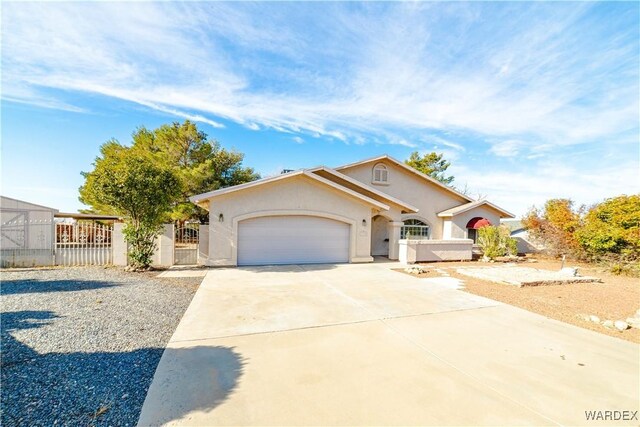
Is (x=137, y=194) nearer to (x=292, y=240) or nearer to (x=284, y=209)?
(x=284, y=209)

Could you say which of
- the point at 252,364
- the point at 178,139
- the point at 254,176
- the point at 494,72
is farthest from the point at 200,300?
the point at 254,176

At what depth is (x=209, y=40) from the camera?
9398mm

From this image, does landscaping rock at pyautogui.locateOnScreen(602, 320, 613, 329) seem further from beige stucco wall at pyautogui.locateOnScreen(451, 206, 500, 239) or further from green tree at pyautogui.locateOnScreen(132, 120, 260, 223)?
green tree at pyautogui.locateOnScreen(132, 120, 260, 223)

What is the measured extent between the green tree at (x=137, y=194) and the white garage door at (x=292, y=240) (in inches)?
133

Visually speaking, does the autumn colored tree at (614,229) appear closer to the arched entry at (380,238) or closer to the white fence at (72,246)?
the arched entry at (380,238)

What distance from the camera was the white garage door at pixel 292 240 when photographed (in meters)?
12.3

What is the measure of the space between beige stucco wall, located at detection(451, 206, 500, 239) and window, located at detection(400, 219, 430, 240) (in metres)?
1.79

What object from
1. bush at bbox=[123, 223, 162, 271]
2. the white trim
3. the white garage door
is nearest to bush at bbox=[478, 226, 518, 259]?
the white trim

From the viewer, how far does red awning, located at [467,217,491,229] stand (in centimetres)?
1780

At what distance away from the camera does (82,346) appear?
14.2 ft

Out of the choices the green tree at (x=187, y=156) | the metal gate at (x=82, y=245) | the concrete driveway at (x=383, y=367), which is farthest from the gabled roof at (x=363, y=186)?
the green tree at (x=187, y=156)

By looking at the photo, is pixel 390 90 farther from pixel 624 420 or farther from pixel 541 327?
pixel 624 420

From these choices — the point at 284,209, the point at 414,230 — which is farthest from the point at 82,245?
the point at 414,230

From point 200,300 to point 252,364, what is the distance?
3.72m
